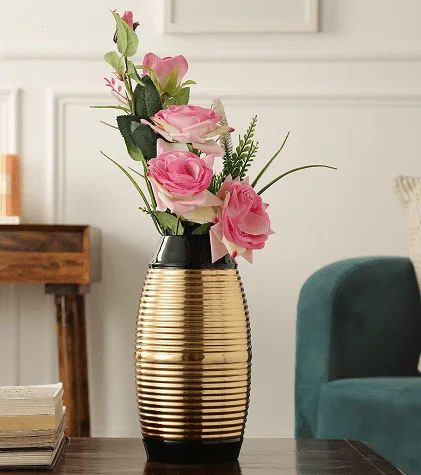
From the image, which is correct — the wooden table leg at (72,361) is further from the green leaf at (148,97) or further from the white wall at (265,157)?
the green leaf at (148,97)

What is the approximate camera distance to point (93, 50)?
2434 mm

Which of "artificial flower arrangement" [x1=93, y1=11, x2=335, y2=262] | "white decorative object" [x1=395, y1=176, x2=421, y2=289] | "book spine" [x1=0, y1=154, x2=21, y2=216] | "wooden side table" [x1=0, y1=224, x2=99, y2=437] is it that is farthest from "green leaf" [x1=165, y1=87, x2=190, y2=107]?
"book spine" [x1=0, y1=154, x2=21, y2=216]

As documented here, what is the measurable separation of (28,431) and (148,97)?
0.40 metres

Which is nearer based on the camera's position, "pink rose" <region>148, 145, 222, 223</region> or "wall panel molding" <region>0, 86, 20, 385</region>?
"pink rose" <region>148, 145, 222, 223</region>

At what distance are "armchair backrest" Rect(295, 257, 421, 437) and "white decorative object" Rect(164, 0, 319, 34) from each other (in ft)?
3.15

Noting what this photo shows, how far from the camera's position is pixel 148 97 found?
3.08ft

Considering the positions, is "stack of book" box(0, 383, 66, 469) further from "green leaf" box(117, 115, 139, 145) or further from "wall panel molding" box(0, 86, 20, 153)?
"wall panel molding" box(0, 86, 20, 153)

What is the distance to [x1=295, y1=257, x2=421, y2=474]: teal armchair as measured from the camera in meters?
1.40

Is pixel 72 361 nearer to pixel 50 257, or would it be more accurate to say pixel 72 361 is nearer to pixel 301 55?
pixel 50 257

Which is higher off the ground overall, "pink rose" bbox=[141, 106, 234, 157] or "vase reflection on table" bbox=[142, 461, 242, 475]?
"pink rose" bbox=[141, 106, 234, 157]

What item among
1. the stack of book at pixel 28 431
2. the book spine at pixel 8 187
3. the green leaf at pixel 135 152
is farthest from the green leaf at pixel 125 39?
the book spine at pixel 8 187

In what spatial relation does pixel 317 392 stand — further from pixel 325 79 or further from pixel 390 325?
pixel 325 79

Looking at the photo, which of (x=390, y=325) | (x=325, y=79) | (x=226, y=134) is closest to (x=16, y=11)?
(x=325, y=79)

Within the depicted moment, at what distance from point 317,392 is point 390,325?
0.25 meters
